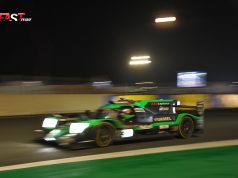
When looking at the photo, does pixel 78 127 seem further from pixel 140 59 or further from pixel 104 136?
pixel 140 59

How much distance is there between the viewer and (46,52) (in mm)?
50719

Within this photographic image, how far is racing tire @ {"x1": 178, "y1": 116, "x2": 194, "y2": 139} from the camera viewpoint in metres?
12.9

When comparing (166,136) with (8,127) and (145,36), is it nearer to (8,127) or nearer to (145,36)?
(8,127)

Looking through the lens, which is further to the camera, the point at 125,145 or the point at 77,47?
the point at 77,47

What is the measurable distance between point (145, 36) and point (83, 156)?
4088 cm

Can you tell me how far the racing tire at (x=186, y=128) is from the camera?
42.4 ft

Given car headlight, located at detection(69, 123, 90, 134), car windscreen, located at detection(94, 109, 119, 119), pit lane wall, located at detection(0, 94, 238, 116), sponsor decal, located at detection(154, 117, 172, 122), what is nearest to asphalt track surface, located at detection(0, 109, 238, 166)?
car headlight, located at detection(69, 123, 90, 134)

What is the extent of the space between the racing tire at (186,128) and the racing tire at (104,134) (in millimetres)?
2598

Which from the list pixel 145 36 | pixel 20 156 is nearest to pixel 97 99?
pixel 20 156

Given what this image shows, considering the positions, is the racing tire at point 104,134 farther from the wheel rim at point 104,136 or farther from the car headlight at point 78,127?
the car headlight at point 78,127

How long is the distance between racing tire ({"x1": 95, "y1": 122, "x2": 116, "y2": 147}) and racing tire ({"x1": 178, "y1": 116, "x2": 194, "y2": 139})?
2598mm

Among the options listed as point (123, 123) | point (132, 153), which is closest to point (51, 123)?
point (123, 123)

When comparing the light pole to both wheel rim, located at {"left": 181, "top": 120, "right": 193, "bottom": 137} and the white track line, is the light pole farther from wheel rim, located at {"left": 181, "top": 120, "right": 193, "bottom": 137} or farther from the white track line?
the white track line

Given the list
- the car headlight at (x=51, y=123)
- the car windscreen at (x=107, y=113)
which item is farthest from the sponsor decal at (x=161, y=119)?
the car headlight at (x=51, y=123)
